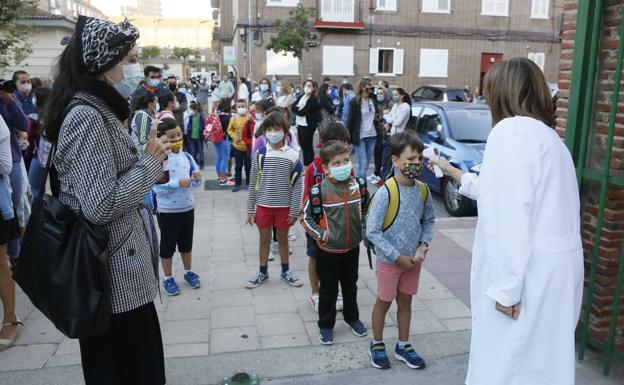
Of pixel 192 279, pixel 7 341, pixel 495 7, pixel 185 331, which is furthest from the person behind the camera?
pixel 495 7

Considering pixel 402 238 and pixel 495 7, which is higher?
pixel 495 7

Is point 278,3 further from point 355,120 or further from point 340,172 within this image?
point 340,172

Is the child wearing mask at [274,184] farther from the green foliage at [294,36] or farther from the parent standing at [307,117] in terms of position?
the green foliage at [294,36]

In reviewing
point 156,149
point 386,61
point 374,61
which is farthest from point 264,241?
point 386,61

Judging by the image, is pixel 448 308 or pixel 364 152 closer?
pixel 448 308

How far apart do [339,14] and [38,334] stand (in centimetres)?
2749

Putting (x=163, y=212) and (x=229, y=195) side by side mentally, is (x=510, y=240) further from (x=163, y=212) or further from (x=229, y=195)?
(x=229, y=195)

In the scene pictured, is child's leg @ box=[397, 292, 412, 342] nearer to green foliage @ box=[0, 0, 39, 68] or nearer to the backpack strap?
the backpack strap

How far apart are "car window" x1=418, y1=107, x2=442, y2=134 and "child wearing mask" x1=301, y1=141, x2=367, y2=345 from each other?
5.56 metres

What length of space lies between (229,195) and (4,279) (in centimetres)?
550

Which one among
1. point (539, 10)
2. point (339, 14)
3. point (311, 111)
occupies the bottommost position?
point (311, 111)

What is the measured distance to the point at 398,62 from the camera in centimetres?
3031

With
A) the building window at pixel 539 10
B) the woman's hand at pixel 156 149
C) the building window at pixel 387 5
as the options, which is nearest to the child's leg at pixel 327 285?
the woman's hand at pixel 156 149

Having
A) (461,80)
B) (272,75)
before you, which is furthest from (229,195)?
(461,80)
